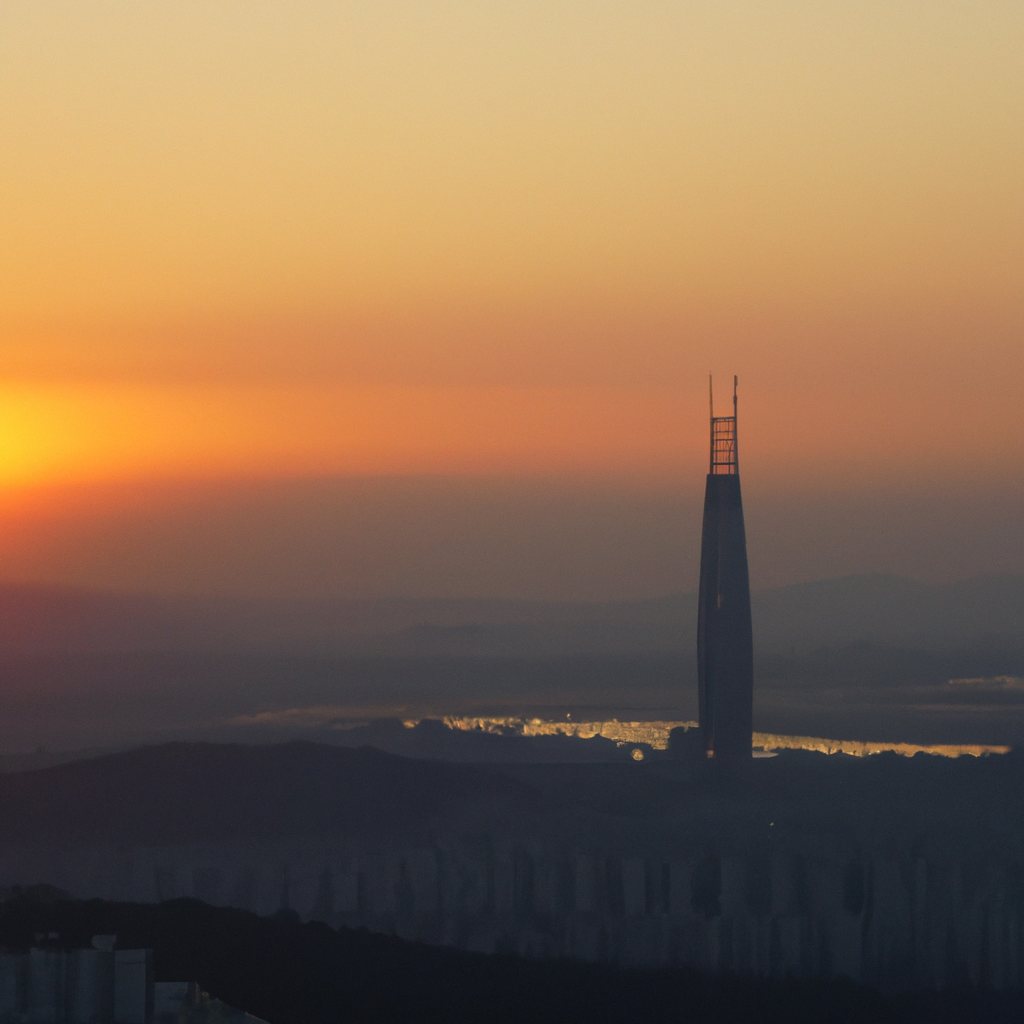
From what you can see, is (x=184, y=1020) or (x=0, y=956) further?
(x=0, y=956)

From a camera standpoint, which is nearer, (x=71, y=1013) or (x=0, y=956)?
(x=71, y=1013)

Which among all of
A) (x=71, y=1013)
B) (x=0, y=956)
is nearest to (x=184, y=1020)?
(x=71, y=1013)

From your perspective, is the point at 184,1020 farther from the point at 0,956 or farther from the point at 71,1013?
the point at 0,956
